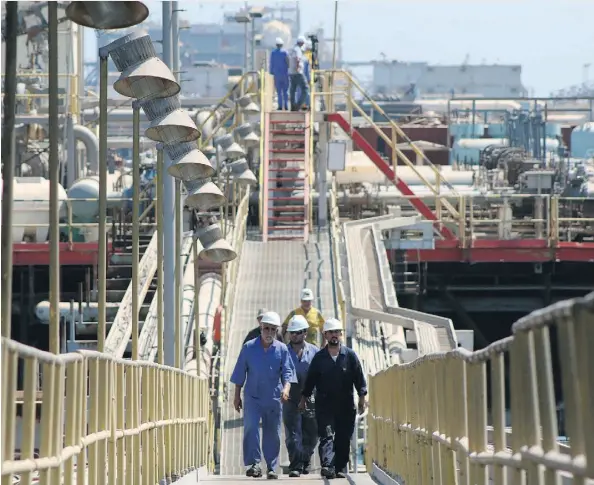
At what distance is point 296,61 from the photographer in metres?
34.5

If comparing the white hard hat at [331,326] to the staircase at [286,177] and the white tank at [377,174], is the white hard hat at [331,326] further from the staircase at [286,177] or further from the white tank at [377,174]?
the white tank at [377,174]

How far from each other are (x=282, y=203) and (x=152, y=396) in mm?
22816

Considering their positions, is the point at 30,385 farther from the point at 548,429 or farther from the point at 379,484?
the point at 379,484

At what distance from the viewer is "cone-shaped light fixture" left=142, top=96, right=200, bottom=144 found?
13.4 meters

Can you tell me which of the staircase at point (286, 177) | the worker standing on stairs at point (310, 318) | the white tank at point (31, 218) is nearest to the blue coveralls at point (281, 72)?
the staircase at point (286, 177)

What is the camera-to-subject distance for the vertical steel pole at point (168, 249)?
56.2 ft

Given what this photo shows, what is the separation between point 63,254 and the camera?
33.5 meters

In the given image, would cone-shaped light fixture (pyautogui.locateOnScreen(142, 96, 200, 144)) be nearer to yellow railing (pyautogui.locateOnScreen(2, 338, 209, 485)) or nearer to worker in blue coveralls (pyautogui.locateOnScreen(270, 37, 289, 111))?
yellow railing (pyautogui.locateOnScreen(2, 338, 209, 485))

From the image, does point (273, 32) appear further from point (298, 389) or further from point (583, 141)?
point (298, 389)

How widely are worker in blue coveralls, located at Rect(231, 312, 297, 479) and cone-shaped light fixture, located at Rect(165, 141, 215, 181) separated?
4.99 ft

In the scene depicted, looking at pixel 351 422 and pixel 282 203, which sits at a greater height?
pixel 282 203

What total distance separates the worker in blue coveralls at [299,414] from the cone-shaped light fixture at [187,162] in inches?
68.0

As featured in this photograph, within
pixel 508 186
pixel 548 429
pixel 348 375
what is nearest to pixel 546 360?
pixel 548 429

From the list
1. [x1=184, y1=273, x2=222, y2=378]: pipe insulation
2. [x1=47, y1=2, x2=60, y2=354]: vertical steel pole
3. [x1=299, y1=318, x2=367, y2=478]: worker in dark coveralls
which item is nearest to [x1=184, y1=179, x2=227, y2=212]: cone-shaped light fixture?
[x1=299, y1=318, x2=367, y2=478]: worker in dark coveralls
